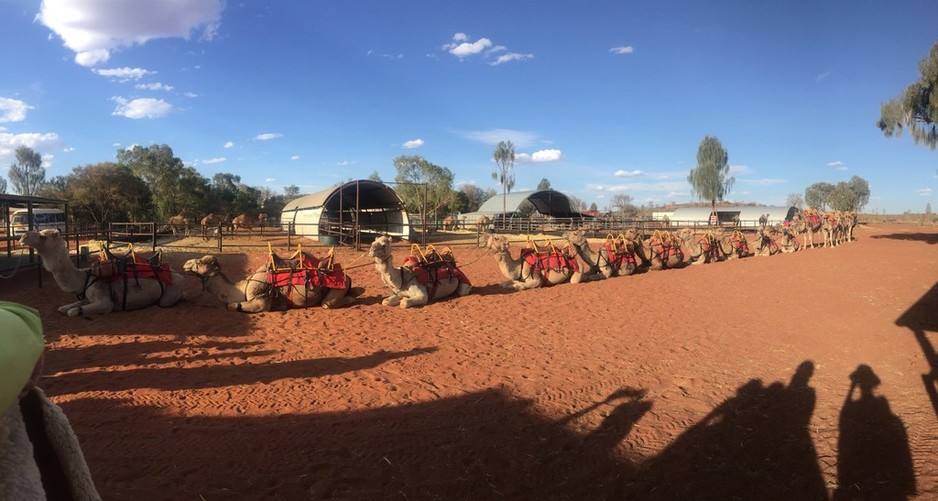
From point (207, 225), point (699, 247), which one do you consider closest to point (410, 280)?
point (699, 247)

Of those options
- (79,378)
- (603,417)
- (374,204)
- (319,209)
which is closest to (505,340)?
(603,417)

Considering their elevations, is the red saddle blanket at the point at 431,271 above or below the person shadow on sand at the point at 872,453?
above

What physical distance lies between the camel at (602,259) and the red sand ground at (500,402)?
4.22m

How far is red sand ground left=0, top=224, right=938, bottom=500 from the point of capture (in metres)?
3.35

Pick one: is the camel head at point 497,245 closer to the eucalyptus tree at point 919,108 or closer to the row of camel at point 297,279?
Result: the row of camel at point 297,279

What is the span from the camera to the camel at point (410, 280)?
8766 millimetres

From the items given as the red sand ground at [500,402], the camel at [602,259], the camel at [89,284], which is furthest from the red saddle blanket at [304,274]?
the camel at [602,259]

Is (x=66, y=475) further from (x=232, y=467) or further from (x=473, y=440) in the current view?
(x=473, y=440)

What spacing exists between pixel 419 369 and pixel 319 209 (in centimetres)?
1839

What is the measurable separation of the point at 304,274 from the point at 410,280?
197 centimetres

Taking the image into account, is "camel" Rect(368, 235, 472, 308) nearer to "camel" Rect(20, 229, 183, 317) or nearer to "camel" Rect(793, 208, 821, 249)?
"camel" Rect(20, 229, 183, 317)

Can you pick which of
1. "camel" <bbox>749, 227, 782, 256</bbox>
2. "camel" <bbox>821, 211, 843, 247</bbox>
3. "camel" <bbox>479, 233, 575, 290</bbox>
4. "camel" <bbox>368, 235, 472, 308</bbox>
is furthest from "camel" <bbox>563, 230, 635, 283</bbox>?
"camel" <bbox>821, 211, 843, 247</bbox>

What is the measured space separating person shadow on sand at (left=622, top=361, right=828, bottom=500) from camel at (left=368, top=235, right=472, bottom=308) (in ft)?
18.8

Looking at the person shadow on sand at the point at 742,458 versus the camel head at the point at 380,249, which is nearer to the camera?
the person shadow on sand at the point at 742,458
